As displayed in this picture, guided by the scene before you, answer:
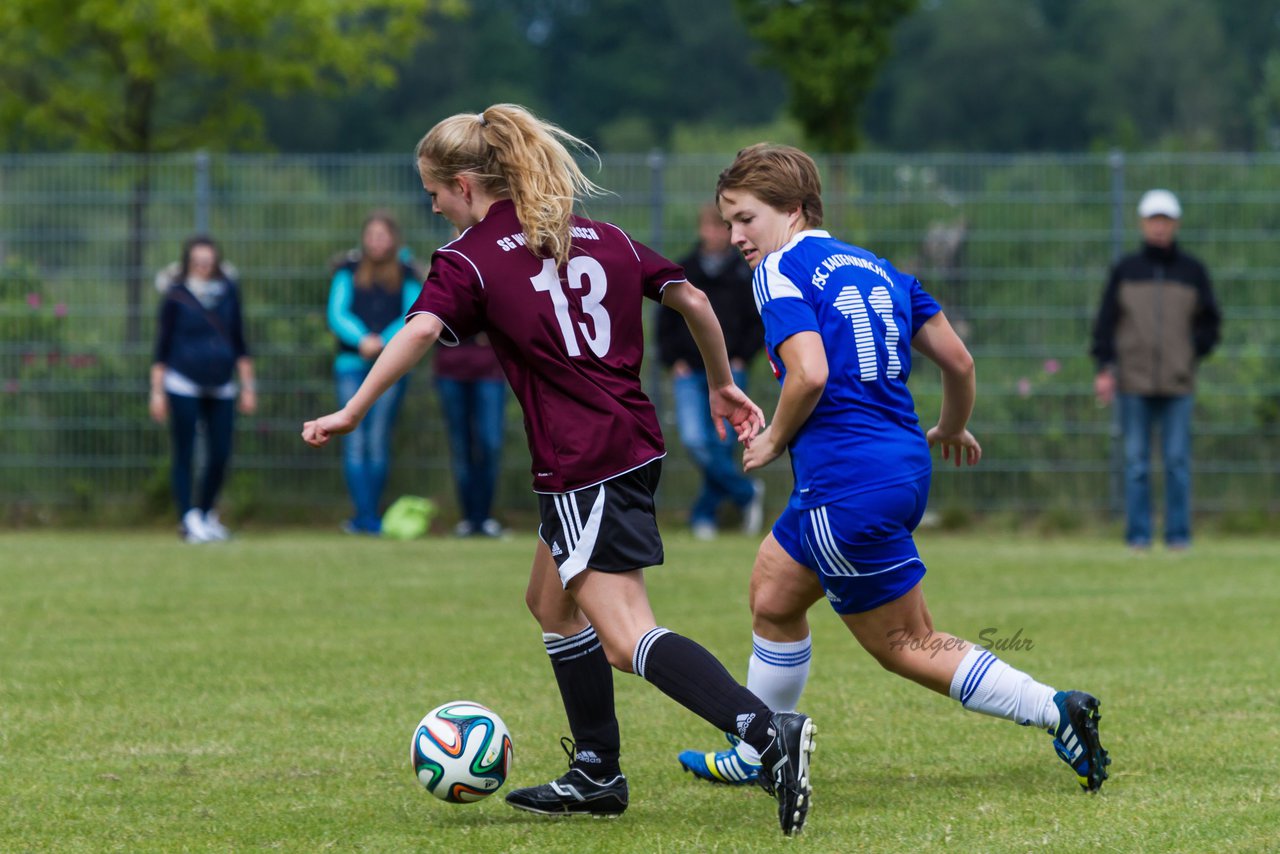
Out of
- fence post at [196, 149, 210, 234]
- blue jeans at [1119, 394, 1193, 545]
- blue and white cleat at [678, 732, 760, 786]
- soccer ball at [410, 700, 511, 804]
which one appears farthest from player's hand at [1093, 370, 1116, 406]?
soccer ball at [410, 700, 511, 804]

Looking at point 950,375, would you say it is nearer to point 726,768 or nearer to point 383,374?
point 726,768

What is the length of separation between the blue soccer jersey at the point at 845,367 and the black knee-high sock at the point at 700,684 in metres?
0.59

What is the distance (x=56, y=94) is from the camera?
1744cm

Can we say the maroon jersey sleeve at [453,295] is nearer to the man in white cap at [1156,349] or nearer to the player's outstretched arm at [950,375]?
the player's outstretched arm at [950,375]

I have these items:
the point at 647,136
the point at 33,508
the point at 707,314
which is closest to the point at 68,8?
the point at 33,508

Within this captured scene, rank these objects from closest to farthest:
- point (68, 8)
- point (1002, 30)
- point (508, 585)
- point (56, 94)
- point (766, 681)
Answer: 1. point (766, 681)
2. point (508, 585)
3. point (68, 8)
4. point (56, 94)
5. point (1002, 30)

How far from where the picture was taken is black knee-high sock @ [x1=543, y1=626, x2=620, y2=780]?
494 cm

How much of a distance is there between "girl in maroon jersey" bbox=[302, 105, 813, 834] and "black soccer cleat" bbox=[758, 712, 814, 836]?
6 centimetres

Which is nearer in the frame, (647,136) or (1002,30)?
(647,136)

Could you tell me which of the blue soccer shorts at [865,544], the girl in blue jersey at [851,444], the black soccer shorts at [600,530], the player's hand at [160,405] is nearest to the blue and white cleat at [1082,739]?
the girl in blue jersey at [851,444]

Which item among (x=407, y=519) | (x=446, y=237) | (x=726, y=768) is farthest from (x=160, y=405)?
(x=726, y=768)

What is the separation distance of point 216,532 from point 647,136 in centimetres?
6044

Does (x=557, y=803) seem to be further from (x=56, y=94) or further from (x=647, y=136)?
(x=647, y=136)

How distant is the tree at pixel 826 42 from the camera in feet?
50.7
